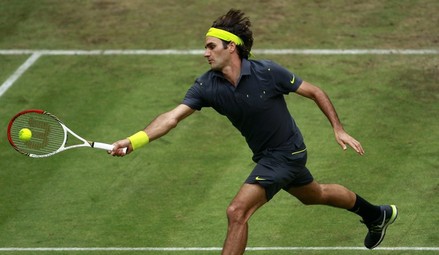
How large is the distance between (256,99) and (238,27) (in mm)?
770

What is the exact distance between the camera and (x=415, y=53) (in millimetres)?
19797

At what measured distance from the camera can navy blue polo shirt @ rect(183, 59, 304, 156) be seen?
13039mm

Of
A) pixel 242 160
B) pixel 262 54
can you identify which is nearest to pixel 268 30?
pixel 262 54

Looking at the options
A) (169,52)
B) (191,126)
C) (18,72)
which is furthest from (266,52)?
(18,72)

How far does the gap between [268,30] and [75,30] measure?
3.13 m

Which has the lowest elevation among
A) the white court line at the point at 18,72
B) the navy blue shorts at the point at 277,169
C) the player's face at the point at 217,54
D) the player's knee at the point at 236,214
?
the white court line at the point at 18,72

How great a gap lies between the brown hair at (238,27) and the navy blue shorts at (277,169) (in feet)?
3.43

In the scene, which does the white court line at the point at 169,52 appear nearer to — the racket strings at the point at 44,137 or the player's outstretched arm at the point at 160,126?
the racket strings at the point at 44,137

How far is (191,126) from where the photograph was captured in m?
17.7

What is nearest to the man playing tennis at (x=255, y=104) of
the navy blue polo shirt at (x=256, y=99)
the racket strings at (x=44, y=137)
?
the navy blue polo shirt at (x=256, y=99)

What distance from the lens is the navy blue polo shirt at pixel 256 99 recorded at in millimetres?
13039

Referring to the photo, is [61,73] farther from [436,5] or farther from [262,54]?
[436,5]

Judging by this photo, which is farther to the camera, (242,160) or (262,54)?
(262,54)

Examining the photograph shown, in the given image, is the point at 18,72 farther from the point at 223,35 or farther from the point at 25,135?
the point at 223,35
